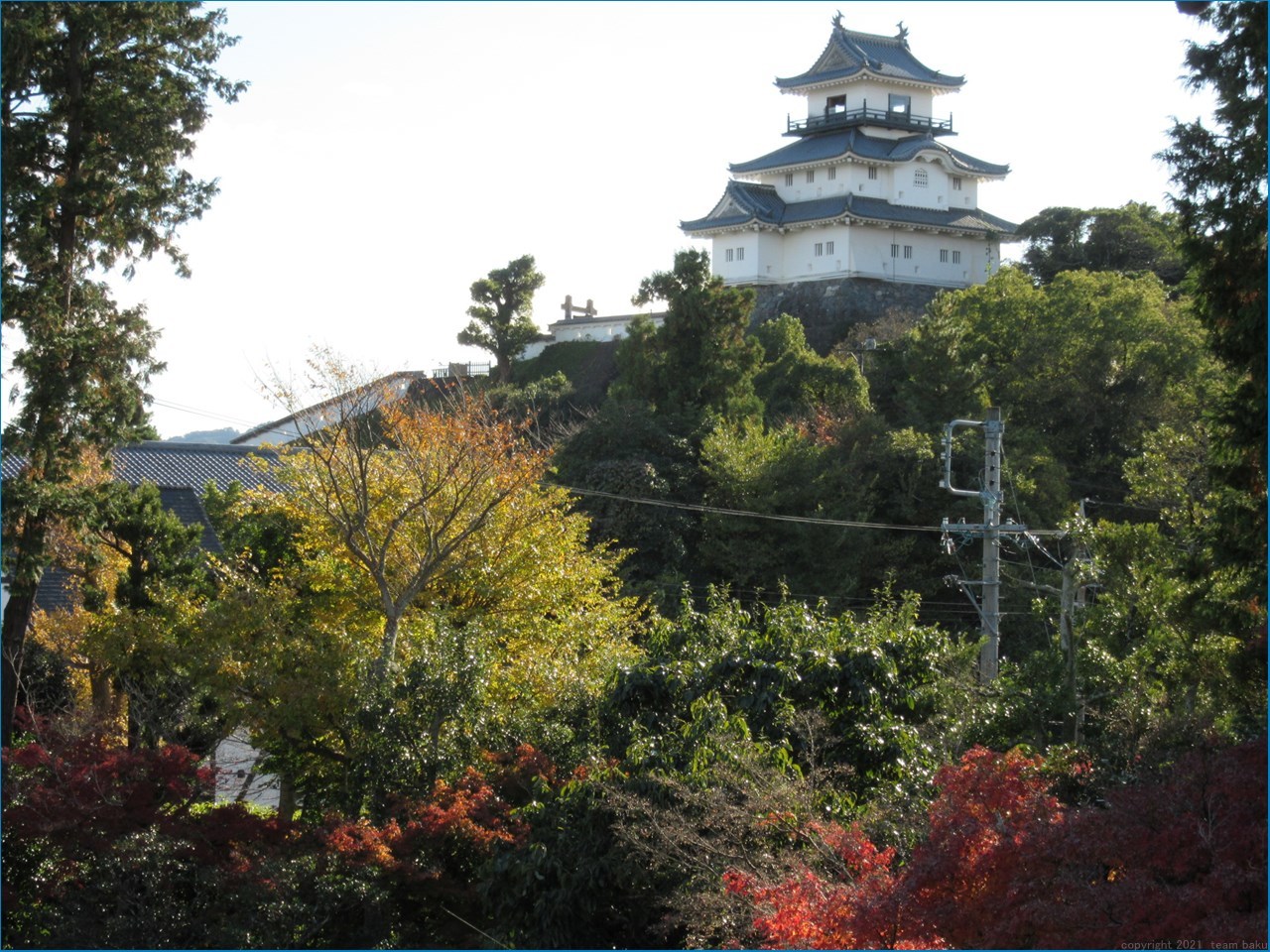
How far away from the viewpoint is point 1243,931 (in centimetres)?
714

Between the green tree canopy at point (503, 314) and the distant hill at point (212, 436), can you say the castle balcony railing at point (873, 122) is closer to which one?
the green tree canopy at point (503, 314)

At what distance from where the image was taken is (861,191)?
48.2 meters

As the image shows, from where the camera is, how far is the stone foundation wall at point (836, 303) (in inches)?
1779

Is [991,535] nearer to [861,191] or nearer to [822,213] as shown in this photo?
[822,213]

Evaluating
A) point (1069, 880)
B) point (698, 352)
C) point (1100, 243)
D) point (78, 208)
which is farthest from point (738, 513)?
point (1069, 880)

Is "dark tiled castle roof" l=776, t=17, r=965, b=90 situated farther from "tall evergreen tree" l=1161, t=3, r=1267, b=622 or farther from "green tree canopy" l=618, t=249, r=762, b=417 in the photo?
"tall evergreen tree" l=1161, t=3, r=1267, b=622

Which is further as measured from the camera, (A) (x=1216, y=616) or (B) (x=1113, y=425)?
(B) (x=1113, y=425)

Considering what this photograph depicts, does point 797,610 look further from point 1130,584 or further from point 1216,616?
point 1130,584

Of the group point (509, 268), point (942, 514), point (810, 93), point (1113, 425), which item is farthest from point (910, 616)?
point (810, 93)

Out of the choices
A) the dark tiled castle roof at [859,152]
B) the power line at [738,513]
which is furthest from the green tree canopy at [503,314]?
the power line at [738,513]

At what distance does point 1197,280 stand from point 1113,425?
75.7 ft

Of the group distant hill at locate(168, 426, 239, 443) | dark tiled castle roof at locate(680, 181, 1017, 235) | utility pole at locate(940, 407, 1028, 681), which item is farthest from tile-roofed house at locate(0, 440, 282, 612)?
dark tiled castle roof at locate(680, 181, 1017, 235)

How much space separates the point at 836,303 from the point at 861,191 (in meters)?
4.77

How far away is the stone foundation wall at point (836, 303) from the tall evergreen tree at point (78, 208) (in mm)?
29446
